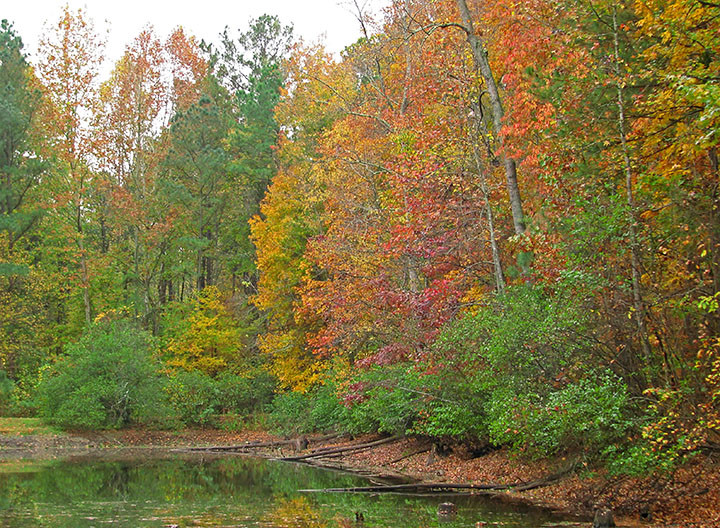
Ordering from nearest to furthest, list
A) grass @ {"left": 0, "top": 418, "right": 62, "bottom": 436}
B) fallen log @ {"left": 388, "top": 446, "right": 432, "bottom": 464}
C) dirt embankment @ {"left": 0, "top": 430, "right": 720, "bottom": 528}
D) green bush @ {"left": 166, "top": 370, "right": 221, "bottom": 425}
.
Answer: dirt embankment @ {"left": 0, "top": 430, "right": 720, "bottom": 528}, fallen log @ {"left": 388, "top": 446, "right": 432, "bottom": 464}, grass @ {"left": 0, "top": 418, "right": 62, "bottom": 436}, green bush @ {"left": 166, "top": 370, "right": 221, "bottom": 425}

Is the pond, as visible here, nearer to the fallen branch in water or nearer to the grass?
the fallen branch in water

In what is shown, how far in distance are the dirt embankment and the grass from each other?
0.38 metres

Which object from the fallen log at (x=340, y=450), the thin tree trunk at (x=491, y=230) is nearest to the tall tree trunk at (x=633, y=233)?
the thin tree trunk at (x=491, y=230)

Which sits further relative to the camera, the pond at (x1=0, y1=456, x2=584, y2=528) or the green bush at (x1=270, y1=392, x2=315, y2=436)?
the green bush at (x1=270, y1=392, x2=315, y2=436)

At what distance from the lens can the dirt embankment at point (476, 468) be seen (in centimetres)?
987

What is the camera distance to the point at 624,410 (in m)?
10.1

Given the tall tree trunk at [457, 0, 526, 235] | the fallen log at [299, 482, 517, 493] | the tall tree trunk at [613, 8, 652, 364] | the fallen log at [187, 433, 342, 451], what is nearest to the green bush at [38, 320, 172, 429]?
the fallen log at [187, 433, 342, 451]

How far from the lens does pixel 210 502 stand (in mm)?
13203

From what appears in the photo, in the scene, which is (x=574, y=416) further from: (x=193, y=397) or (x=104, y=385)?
(x=193, y=397)

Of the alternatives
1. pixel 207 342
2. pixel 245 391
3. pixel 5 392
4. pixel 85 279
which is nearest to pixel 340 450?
pixel 245 391

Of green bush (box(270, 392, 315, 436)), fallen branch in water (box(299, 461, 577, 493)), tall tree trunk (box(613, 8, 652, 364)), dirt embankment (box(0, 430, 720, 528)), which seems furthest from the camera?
green bush (box(270, 392, 315, 436))

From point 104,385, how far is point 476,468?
52.8 ft

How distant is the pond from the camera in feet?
35.2

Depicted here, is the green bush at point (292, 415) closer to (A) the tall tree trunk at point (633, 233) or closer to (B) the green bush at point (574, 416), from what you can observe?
(B) the green bush at point (574, 416)
